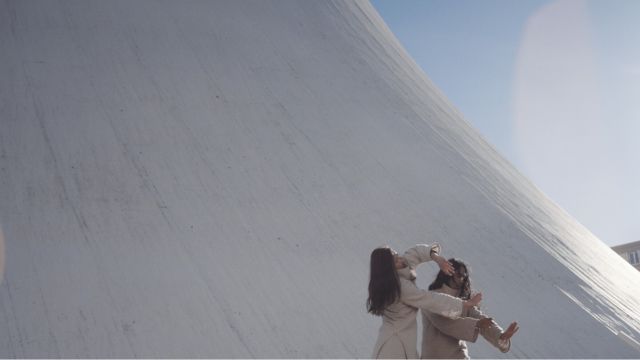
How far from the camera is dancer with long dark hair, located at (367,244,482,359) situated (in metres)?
2.89

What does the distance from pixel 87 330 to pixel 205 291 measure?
911 millimetres

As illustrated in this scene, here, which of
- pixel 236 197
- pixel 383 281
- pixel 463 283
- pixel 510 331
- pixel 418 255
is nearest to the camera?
pixel 510 331

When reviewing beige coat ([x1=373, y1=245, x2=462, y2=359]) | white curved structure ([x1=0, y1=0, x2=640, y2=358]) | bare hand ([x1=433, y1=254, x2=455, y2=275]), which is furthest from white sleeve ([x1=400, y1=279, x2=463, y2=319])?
white curved structure ([x1=0, y1=0, x2=640, y2=358])

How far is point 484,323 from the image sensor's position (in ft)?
9.80

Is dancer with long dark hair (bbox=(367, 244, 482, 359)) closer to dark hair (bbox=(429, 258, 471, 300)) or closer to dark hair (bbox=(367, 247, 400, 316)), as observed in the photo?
dark hair (bbox=(367, 247, 400, 316))

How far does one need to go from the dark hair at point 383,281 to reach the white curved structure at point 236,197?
2377 mm

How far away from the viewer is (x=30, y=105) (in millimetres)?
6551

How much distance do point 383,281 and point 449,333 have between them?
1.32 feet

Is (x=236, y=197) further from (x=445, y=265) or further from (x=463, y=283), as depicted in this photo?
(x=445, y=265)

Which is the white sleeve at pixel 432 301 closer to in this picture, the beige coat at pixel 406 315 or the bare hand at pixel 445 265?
the beige coat at pixel 406 315

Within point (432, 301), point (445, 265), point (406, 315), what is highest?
point (445, 265)

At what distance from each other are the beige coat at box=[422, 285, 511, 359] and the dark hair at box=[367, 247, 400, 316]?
1.03 ft

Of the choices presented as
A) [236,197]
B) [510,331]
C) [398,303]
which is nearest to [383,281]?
[398,303]

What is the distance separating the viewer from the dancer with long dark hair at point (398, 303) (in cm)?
289
